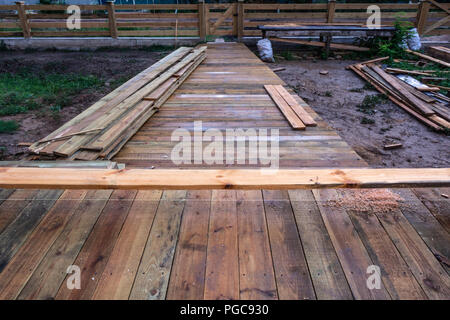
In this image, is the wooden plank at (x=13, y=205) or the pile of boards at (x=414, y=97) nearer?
the wooden plank at (x=13, y=205)

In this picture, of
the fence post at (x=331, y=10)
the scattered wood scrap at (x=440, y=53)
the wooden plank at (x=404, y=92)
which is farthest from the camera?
the fence post at (x=331, y=10)

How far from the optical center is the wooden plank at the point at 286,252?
1553 millimetres

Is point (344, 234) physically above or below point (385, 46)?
below

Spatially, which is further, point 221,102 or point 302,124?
point 221,102

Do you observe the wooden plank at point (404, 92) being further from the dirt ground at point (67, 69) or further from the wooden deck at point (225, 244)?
the dirt ground at point (67, 69)

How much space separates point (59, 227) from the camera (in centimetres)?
199

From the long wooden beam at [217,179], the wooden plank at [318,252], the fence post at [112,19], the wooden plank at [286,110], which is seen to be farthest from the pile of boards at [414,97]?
the fence post at [112,19]

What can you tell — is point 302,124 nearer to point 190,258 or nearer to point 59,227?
point 190,258

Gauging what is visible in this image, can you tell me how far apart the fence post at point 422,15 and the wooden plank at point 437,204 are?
12.1m
